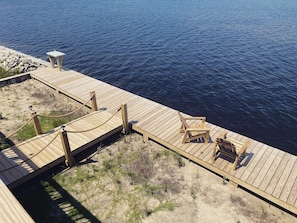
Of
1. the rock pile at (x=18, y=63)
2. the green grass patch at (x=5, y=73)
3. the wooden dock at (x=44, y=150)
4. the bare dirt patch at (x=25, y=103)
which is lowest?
the bare dirt patch at (x=25, y=103)

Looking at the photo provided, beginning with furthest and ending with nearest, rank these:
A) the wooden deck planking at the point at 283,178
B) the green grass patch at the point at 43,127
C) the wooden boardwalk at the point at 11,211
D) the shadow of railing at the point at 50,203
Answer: the green grass patch at the point at 43,127, the wooden deck planking at the point at 283,178, the shadow of railing at the point at 50,203, the wooden boardwalk at the point at 11,211

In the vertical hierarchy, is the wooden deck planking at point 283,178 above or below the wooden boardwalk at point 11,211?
below

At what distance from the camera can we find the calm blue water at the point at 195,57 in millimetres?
14500

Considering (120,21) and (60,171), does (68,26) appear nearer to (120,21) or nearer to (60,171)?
(120,21)

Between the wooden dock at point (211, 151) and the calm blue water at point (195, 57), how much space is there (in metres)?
3.46

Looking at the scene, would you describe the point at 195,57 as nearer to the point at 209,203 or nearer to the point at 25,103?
the point at 25,103

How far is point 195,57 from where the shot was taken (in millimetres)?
22859

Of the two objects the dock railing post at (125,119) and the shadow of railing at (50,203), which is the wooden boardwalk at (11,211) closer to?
the shadow of railing at (50,203)

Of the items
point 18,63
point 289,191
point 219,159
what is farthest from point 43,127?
point 289,191

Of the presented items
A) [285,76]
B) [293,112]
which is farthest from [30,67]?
[285,76]

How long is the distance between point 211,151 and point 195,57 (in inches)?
622

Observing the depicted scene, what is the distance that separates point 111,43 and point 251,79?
16.9 metres

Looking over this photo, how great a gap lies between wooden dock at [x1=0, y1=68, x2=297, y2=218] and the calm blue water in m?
3.46

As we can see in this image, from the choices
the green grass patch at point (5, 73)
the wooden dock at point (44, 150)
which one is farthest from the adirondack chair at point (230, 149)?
the green grass patch at point (5, 73)
